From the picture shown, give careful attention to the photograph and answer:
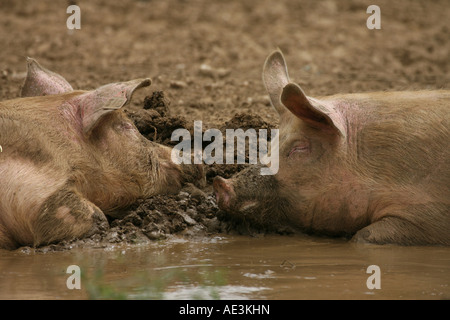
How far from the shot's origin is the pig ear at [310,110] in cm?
560

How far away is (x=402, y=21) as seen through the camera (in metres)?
13.0

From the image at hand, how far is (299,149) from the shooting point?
19.5ft

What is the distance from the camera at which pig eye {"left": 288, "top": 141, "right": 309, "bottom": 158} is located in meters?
5.93

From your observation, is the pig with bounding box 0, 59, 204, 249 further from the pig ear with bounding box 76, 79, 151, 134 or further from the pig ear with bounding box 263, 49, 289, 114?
the pig ear with bounding box 263, 49, 289, 114

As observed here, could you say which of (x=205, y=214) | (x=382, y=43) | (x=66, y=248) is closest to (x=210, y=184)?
(x=205, y=214)

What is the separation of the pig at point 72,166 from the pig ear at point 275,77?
2.57ft

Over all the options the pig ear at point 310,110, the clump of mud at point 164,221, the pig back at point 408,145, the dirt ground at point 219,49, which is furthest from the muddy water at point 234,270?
the dirt ground at point 219,49

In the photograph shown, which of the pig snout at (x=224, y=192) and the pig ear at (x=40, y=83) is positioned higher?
the pig ear at (x=40, y=83)

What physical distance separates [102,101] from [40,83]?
1.06m

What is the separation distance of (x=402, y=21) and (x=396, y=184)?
25.6ft

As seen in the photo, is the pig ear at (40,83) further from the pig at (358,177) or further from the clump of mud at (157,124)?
the pig at (358,177)

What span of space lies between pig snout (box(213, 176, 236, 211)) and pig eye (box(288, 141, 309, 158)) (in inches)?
19.0

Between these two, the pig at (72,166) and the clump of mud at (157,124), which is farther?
the clump of mud at (157,124)

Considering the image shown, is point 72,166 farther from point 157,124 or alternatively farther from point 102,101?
point 157,124
